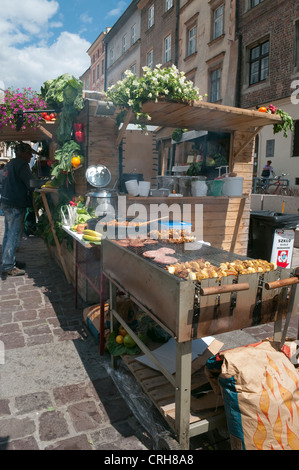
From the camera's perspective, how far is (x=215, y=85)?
65.0 ft

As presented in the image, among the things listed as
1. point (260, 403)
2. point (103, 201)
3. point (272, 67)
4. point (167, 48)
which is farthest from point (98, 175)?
point (167, 48)

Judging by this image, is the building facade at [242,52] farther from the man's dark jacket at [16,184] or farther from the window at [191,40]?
the man's dark jacket at [16,184]

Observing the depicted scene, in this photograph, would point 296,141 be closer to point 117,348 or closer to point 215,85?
point 215,85

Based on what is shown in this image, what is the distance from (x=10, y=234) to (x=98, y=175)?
238 centimetres

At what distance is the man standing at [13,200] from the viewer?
6637mm

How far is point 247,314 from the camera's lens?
8.43ft

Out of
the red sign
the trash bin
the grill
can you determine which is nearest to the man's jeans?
the grill

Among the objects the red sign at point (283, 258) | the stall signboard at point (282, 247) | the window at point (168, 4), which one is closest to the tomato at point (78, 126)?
the stall signboard at point (282, 247)

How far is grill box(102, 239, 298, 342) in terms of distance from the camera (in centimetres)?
223

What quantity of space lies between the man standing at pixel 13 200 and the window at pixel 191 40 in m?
18.0

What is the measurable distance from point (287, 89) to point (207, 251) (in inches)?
604

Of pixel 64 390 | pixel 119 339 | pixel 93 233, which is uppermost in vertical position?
pixel 93 233
